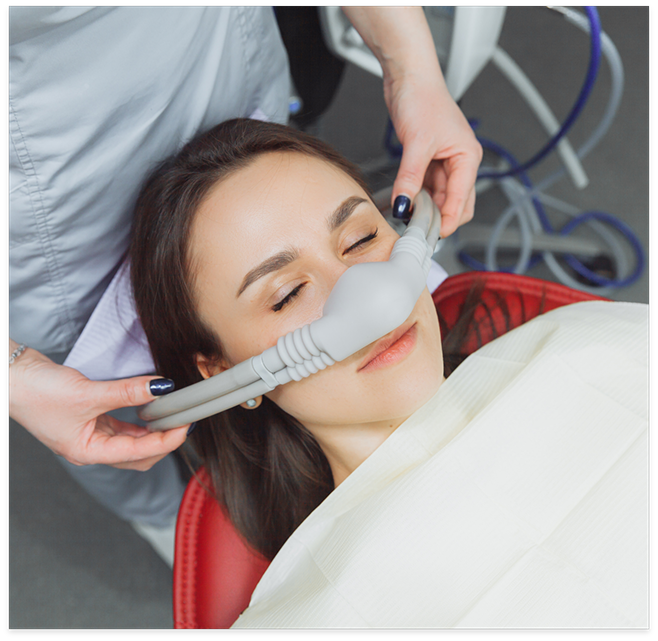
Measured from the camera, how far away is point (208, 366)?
98cm

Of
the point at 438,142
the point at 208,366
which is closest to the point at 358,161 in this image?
the point at 438,142

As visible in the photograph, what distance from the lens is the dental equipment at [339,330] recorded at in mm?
735

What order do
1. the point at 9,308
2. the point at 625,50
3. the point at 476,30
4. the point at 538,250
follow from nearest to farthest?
the point at 9,308
the point at 476,30
the point at 538,250
the point at 625,50

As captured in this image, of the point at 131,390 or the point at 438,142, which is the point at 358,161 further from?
the point at 131,390

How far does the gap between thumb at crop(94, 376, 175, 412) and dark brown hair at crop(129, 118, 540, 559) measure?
107 mm

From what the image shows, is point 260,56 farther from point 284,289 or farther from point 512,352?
point 512,352

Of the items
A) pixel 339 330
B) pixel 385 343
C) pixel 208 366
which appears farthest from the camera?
pixel 208 366

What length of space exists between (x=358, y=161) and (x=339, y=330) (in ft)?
4.85

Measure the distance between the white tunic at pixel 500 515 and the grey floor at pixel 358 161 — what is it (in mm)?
916

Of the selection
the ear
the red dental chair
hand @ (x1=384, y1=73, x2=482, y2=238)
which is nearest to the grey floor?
hand @ (x1=384, y1=73, x2=482, y2=238)

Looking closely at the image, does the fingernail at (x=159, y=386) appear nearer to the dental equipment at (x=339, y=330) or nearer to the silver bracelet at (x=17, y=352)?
the dental equipment at (x=339, y=330)

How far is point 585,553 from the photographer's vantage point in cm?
77

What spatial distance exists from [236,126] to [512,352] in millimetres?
618

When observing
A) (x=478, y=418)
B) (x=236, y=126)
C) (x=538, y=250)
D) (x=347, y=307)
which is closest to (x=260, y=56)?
(x=236, y=126)
